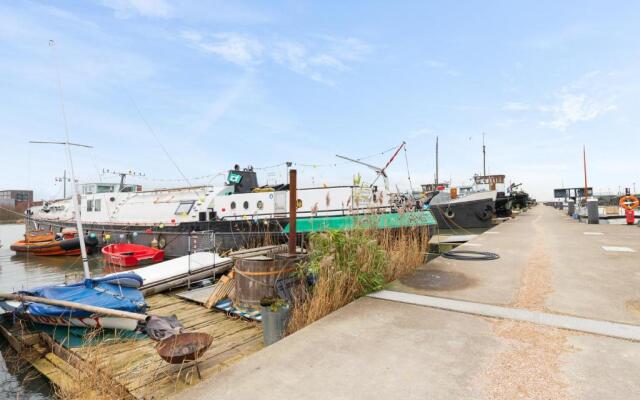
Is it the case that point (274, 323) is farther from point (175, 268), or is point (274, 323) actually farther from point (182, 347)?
point (175, 268)

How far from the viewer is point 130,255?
13906 mm

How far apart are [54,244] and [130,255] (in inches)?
341

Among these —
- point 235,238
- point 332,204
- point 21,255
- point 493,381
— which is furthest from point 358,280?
point 21,255

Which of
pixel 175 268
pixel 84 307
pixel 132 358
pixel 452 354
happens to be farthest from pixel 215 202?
pixel 452 354

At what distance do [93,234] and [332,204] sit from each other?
15285 millimetres

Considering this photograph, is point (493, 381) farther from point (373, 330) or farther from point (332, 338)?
point (332, 338)

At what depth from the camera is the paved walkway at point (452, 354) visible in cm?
224

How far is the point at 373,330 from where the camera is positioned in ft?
10.8

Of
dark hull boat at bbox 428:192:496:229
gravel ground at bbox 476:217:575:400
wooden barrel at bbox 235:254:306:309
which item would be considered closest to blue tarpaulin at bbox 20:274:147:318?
wooden barrel at bbox 235:254:306:309

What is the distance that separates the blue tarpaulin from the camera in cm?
531

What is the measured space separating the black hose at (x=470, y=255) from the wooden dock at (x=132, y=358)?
4.82 meters

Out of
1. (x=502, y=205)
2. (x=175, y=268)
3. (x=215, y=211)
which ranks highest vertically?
(x=502, y=205)

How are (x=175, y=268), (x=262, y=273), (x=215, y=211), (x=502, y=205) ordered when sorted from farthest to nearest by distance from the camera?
(x=502, y=205)
(x=215, y=211)
(x=175, y=268)
(x=262, y=273)

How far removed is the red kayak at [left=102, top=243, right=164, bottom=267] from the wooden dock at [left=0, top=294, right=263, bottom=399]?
7634 millimetres
